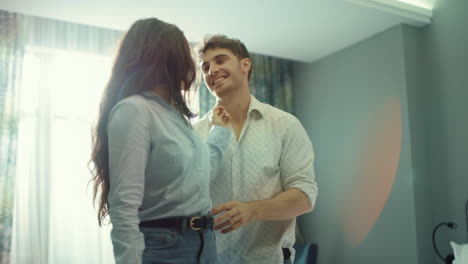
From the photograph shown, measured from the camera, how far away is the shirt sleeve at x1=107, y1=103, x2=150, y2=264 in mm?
960

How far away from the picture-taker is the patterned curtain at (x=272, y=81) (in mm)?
4453

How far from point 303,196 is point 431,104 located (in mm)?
2073

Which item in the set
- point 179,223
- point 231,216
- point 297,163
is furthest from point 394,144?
point 179,223

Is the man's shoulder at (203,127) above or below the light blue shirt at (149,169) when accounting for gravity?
above

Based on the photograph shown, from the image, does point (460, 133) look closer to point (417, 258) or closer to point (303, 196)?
point (417, 258)

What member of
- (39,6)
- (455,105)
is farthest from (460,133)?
(39,6)

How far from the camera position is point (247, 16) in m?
3.30

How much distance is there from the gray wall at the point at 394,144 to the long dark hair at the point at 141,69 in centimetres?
254

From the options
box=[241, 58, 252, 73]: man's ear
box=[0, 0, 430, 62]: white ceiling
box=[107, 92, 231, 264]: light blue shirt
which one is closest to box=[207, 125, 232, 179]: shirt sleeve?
box=[107, 92, 231, 264]: light blue shirt

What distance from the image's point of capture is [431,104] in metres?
3.37

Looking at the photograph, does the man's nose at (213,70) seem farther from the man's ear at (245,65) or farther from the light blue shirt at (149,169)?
the light blue shirt at (149,169)

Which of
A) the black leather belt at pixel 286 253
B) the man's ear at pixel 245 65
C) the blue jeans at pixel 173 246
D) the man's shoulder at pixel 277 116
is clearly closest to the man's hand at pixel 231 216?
the blue jeans at pixel 173 246

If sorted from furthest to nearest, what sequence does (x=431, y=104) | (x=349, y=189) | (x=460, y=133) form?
(x=349, y=189), (x=431, y=104), (x=460, y=133)

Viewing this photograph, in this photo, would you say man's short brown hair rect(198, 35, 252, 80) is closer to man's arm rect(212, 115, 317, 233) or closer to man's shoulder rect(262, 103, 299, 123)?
man's shoulder rect(262, 103, 299, 123)
